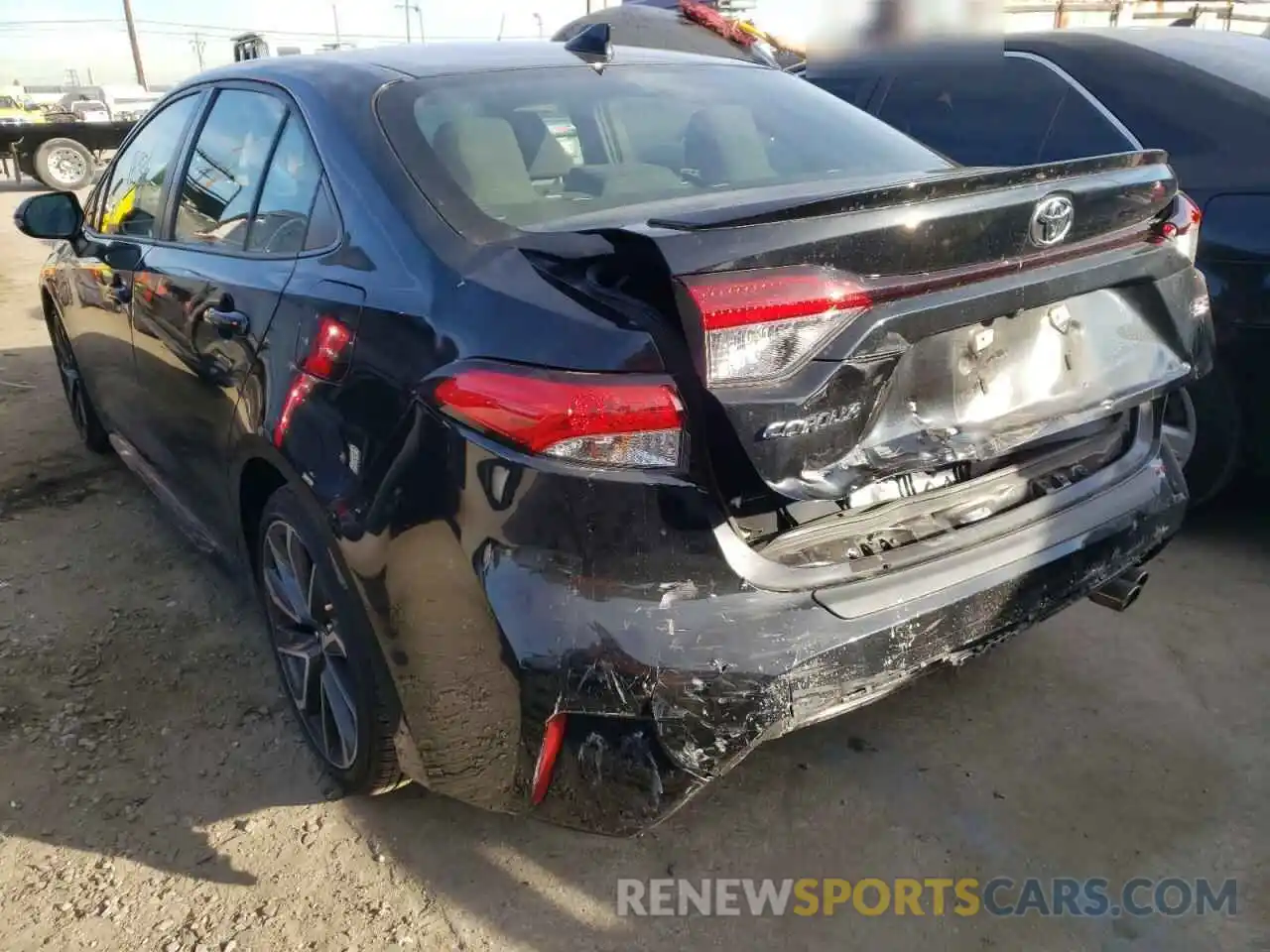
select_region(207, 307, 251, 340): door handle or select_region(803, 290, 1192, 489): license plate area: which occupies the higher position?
select_region(803, 290, 1192, 489): license plate area

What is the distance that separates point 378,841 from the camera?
2.22 metres

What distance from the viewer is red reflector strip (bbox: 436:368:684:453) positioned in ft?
5.07

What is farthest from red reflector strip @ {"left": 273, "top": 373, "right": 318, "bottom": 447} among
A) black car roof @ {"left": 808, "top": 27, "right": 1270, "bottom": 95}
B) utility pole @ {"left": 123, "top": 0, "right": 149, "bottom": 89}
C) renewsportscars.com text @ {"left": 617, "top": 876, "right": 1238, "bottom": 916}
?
utility pole @ {"left": 123, "top": 0, "right": 149, "bottom": 89}

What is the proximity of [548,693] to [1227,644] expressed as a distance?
2193mm

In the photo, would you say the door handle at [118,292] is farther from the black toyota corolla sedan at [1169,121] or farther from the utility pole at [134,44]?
the utility pole at [134,44]

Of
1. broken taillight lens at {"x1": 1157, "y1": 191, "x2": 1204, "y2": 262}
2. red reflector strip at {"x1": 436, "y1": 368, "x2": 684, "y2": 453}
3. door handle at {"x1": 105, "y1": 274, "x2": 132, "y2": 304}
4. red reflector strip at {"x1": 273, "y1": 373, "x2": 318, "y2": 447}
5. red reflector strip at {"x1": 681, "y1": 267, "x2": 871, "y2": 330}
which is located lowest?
door handle at {"x1": 105, "y1": 274, "x2": 132, "y2": 304}

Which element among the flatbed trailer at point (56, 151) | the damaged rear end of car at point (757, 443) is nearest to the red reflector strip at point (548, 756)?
the damaged rear end of car at point (757, 443)

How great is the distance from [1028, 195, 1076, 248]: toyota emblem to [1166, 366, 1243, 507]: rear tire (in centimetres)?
154

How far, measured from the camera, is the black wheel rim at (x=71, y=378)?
4.29 m

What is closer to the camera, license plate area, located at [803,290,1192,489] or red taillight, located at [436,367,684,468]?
red taillight, located at [436,367,684,468]

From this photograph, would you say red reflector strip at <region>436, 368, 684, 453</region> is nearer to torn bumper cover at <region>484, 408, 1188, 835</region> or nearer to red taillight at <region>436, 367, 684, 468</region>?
red taillight at <region>436, 367, 684, 468</region>

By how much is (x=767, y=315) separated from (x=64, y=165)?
18673mm

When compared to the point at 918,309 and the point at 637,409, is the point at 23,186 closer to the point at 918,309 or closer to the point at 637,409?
the point at 637,409

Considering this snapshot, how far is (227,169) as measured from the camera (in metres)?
2.67
